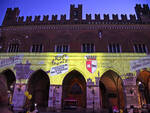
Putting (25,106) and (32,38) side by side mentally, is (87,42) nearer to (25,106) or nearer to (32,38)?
(32,38)

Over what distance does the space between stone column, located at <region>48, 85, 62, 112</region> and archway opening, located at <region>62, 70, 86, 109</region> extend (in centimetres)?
173

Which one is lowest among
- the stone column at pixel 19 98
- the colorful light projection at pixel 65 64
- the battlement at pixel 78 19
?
the stone column at pixel 19 98

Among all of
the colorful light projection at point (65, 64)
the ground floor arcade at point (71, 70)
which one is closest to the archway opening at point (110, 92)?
the ground floor arcade at point (71, 70)

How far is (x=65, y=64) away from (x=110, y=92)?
8876mm

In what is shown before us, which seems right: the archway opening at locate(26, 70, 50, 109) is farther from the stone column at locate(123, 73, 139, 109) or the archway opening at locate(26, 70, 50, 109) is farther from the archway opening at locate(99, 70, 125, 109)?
the stone column at locate(123, 73, 139, 109)

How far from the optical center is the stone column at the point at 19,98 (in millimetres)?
12844

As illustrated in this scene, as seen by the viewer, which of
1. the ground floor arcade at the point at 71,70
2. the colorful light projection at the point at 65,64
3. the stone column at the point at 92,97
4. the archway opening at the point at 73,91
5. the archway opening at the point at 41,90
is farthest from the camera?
the archway opening at the point at 41,90

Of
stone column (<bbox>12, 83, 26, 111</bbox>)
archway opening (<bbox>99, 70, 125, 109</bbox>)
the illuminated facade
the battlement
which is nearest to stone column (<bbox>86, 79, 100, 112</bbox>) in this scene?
the illuminated facade

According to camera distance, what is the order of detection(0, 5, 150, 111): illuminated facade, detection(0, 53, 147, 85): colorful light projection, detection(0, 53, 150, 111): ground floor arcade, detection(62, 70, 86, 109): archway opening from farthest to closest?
detection(62, 70, 86, 109): archway opening → detection(0, 53, 147, 85): colorful light projection → detection(0, 5, 150, 111): illuminated facade → detection(0, 53, 150, 111): ground floor arcade

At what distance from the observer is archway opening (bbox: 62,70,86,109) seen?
1588 cm

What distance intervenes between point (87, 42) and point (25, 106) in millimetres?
12047

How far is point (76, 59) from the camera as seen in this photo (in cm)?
1453

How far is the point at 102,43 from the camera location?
19328 millimetres

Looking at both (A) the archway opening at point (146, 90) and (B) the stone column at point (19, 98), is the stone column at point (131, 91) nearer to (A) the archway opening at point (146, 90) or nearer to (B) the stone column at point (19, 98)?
(A) the archway opening at point (146, 90)
